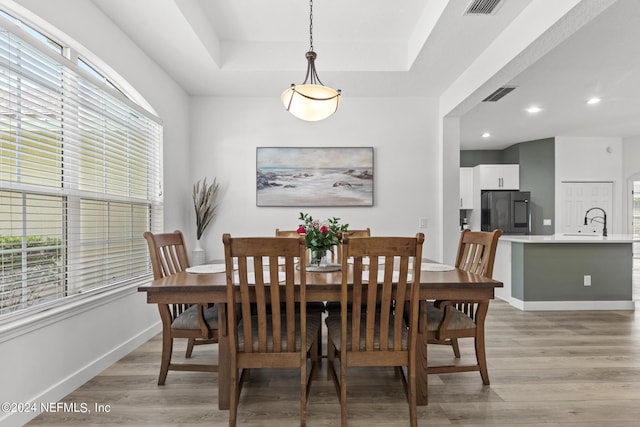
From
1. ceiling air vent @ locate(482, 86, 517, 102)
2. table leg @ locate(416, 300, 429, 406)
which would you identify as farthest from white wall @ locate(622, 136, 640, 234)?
table leg @ locate(416, 300, 429, 406)

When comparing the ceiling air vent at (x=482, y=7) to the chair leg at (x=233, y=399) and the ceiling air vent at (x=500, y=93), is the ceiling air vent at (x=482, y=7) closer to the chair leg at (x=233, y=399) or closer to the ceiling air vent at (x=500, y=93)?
the ceiling air vent at (x=500, y=93)

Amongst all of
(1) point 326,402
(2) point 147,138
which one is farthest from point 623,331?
(2) point 147,138

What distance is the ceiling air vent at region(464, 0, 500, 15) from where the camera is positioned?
2321 millimetres

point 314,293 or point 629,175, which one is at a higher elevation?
point 629,175

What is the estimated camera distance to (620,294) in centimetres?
412

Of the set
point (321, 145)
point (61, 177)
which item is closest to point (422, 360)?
point (61, 177)

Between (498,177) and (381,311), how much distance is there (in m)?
6.13

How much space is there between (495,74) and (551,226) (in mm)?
4960

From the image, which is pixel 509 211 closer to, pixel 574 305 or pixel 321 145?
pixel 574 305

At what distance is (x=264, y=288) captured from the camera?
5.98 feet

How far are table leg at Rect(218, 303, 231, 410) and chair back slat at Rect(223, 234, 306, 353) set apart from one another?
157 mm

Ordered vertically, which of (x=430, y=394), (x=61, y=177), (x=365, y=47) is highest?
(x=365, y=47)

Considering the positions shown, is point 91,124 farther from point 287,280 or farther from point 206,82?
point 287,280

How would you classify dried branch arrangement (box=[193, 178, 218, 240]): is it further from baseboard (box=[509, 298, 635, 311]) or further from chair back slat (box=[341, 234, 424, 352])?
baseboard (box=[509, 298, 635, 311])
